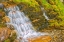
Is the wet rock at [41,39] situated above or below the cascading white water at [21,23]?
below

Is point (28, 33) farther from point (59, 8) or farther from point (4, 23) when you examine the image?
point (59, 8)

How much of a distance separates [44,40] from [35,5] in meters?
5.64

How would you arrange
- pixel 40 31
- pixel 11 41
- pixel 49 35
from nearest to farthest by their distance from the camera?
pixel 11 41 < pixel 49 35 < pixel 40 31

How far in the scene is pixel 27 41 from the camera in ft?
49.9

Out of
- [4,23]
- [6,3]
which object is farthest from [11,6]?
[4,23]

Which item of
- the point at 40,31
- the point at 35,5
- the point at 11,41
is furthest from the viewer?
the point at 35,5

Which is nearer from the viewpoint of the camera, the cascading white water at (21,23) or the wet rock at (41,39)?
the wet rock at (41,39)

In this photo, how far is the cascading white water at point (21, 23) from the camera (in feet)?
54.7

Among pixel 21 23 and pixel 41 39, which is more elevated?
pixel 21 23

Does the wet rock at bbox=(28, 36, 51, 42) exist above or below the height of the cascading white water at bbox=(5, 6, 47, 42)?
below

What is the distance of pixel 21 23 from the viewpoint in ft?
58.1

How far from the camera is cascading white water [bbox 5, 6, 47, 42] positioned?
656 inches

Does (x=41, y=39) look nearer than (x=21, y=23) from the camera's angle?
Yes

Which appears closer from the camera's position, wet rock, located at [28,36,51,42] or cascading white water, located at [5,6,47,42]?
wet rock, located at [28,36,51,42]
